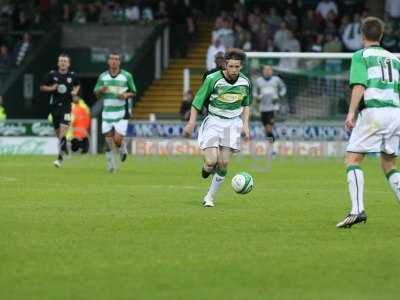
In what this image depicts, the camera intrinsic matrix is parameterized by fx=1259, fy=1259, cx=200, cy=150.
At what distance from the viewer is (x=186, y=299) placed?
358 inches

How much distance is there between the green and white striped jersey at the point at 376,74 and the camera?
12961 mm

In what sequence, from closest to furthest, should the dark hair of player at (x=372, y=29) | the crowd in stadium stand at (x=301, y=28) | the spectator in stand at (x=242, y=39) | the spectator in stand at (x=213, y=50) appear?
the dark hair of player at (x=372, y=29), the spectator in stand at (x=213, y=50), the crowd in stadium stand at (x=301, y=28), the spectator in stand at (x=242, y=39)

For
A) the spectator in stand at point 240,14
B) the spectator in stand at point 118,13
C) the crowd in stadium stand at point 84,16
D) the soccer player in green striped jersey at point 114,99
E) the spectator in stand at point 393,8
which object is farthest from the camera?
the spectator in stand at point 118,13

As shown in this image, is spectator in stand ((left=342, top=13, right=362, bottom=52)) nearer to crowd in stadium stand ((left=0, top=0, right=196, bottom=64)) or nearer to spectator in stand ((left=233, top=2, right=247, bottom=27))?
spectator in stand ((left=233, top=2, right=247, bottom=27))

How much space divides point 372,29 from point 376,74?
47 cm

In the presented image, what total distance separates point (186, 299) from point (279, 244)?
9.93ft

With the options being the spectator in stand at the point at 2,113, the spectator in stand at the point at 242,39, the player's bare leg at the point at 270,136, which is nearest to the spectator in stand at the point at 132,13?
the spectator in stand at the point at 242,39

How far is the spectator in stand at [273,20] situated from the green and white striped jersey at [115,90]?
48.2ft

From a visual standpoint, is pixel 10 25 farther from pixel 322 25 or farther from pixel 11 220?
pixel 11 220

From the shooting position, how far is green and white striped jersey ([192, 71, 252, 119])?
16.2 m

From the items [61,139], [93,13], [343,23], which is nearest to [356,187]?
[61,139]

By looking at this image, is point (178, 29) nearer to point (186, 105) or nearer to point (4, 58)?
point (4, 58)

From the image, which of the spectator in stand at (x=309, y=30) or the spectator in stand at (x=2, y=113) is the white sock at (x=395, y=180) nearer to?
the spectator in stand at (x=2, y=113)

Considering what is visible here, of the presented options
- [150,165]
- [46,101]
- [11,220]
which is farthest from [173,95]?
[11,220]
